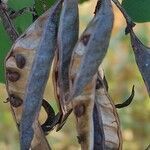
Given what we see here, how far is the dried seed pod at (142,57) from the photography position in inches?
54.6

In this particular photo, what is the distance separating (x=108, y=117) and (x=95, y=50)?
276mm

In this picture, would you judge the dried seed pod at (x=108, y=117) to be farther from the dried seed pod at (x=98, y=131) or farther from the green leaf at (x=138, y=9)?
the green leaf at (x=138, y=9)

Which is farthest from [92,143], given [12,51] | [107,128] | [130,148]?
[130,148]

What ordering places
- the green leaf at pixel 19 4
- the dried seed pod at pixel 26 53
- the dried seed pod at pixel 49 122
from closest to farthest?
the dried seed pod at pixel 26 53
the dried seed pod at pixel 49 122
the green leaf at pixel 19 4

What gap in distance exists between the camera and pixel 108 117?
146 cm

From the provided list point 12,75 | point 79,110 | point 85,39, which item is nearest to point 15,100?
point 12,75

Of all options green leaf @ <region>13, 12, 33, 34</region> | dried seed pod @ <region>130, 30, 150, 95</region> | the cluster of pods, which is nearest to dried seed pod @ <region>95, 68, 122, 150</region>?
the cluster of pods

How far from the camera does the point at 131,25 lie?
1.40m

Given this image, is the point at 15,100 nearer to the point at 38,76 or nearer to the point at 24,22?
the point at 38,76

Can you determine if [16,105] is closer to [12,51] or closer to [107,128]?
[12,51]

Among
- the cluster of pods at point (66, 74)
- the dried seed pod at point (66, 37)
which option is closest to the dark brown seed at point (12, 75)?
the cluster of pods at point (66, 74)

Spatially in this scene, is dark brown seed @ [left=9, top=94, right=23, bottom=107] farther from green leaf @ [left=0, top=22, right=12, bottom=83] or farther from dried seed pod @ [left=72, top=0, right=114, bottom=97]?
green leaf @ [left=0, top=22, right=12, bottom=83]

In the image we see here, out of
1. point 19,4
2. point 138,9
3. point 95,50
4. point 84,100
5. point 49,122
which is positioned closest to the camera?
point 95,50

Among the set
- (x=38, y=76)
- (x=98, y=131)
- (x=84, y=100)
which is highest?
(x=38, y=76)
